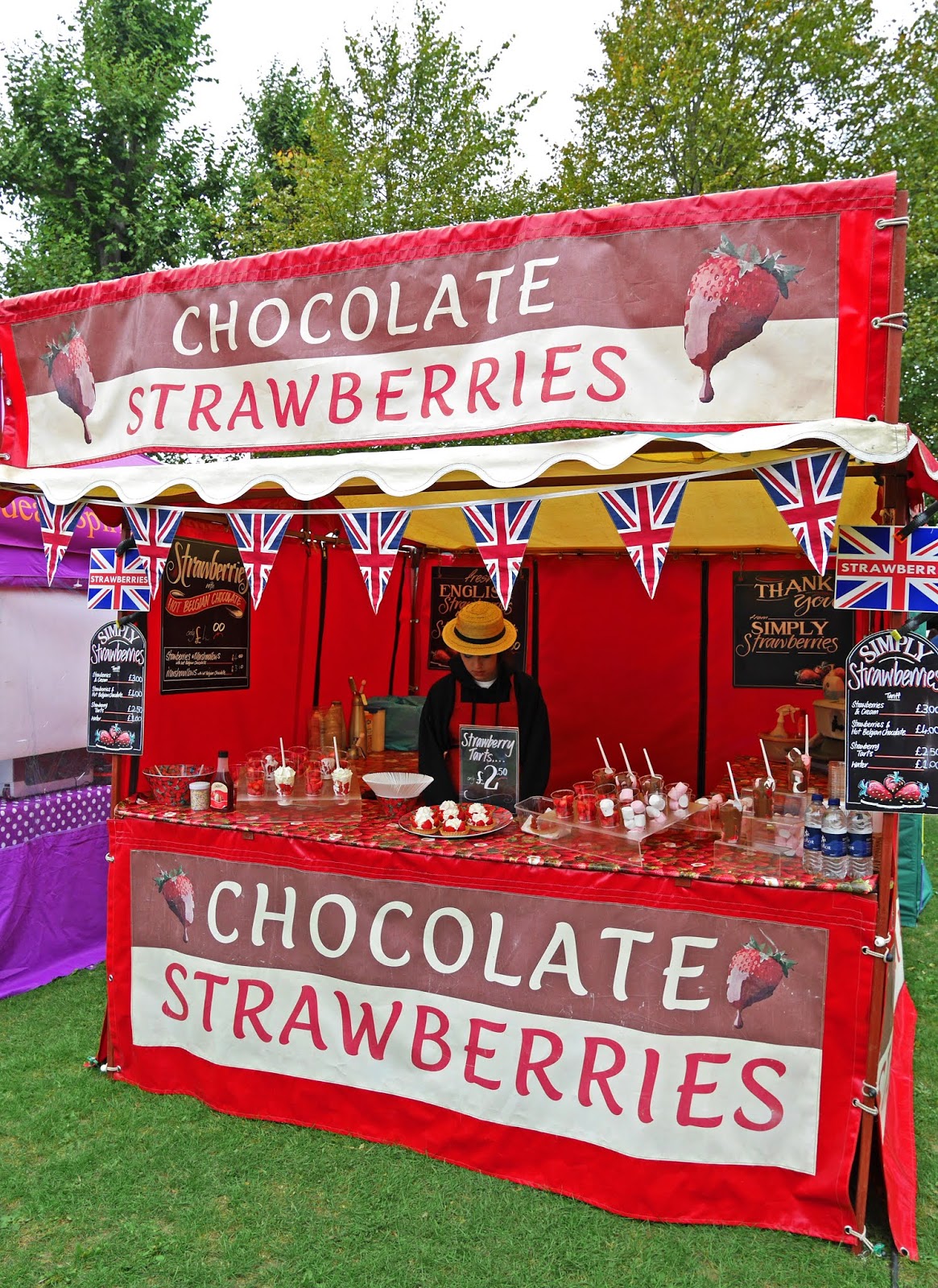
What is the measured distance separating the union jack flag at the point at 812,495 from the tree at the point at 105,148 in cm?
1395

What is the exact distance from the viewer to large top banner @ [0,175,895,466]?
2.71m

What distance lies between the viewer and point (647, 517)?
9.19ft

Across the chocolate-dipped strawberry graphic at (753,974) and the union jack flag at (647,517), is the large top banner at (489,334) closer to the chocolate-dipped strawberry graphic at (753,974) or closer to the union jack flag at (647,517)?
the union jack flag at (647,517)

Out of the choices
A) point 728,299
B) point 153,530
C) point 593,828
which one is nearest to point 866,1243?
point 593,828

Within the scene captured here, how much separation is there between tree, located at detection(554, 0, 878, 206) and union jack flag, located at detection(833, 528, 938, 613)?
1320 centimetres

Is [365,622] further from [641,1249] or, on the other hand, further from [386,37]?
[386,37]

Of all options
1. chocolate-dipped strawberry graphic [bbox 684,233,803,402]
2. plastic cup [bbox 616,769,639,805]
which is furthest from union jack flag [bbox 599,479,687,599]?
plastic cup [bbox 616,769,639,805]

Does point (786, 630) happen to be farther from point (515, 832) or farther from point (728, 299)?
Answer: point (728, 299)

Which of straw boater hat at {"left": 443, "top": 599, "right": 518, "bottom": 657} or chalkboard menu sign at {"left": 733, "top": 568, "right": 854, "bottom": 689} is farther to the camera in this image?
chalkboard menu sign at {"left": 733, "top": 568, "right": 854, "bottom": 689}

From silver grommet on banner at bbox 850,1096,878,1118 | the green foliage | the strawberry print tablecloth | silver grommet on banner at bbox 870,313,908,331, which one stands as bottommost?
silver grommet on banner at bbox 850,1096,878,1118

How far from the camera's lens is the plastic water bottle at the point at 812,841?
2889 millimetres

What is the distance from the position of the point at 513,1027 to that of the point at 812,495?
2175mm

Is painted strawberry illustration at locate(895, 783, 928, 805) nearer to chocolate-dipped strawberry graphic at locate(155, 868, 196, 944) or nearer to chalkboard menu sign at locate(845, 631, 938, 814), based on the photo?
chalkboard menu sign at locate(845, 631, 938, 814)

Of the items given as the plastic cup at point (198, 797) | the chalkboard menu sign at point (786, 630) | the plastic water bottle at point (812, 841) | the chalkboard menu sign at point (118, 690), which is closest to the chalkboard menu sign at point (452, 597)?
the chalkboard menu sign at point (786, 630)
